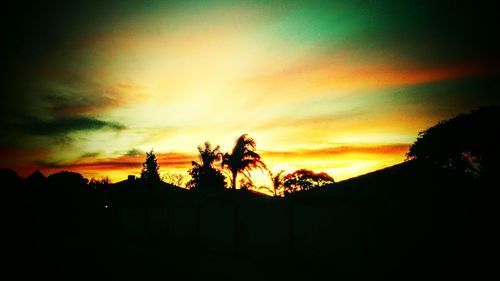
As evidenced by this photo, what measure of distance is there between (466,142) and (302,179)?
64.7ft

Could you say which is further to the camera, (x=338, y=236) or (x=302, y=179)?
(x=302, y=179)

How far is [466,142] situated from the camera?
29297 millimetres

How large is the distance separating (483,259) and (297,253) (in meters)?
6.20

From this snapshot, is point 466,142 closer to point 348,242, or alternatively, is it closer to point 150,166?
point 348,242

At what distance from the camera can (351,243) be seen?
10820 millimetres

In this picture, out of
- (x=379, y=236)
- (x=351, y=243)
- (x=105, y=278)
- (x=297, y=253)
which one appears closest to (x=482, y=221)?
(x=379, y=236)

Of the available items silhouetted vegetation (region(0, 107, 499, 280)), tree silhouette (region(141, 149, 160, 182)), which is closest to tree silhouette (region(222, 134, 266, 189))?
silhouetted vegetation (region(0, 107, 499, 280))

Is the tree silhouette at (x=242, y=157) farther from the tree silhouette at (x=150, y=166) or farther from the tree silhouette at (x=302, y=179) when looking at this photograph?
the tree silhouette at (x=150, y=166)

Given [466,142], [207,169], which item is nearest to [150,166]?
[207,169]

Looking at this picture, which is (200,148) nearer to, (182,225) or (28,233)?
(182,225)

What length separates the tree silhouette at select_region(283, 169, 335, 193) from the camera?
40.7 metres

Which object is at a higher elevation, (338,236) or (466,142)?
(466,142)

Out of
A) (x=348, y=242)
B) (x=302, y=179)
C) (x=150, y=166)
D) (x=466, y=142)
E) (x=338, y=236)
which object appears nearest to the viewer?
(x=348, y=242)

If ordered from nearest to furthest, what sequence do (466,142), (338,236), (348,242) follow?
(348,242)
(338,236)
(466,142)
